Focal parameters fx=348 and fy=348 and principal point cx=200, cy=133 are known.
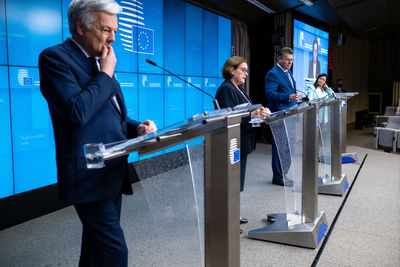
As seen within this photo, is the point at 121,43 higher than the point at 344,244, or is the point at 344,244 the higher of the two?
the point at 121,43

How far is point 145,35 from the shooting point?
15.6ft

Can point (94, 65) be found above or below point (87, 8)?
below

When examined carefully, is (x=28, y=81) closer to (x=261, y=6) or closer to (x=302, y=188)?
(x=302, y=188)

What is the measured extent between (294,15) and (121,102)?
7.15 meters

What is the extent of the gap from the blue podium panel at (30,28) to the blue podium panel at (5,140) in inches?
8.4

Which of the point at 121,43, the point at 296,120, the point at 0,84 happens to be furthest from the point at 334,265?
the point at 121,43

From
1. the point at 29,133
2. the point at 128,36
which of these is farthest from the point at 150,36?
the point at 29,133

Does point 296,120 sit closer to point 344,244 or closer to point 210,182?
point 344,244

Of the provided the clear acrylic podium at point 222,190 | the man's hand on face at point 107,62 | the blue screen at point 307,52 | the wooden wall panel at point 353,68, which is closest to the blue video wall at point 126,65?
the blue screen at point 307,52

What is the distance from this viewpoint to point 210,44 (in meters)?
6.34

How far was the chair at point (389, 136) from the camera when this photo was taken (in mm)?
6941

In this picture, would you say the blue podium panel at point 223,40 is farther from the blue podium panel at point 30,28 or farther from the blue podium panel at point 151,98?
the blue podium panel at point 30,28

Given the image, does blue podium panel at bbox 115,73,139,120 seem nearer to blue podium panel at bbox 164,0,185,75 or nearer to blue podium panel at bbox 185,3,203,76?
blue podium panel at bbox 164,0,185,75

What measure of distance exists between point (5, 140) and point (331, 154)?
3.48 meters
